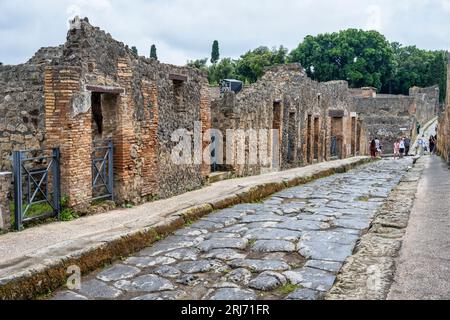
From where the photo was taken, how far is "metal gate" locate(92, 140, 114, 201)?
8.33 m

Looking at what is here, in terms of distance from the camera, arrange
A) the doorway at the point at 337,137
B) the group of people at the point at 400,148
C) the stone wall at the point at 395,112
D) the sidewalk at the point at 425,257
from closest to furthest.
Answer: the sidewalk at the point at 425,257, the doorway at the point at 337,137, the group of people at the point at 400,148, the stone wall at the point at 395,112

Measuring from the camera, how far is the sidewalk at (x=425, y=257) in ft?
12.0

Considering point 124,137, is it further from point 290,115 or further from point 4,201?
point 290,115

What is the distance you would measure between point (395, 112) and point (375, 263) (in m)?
41.6

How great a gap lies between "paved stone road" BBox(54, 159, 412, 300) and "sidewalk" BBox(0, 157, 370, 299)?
161mm

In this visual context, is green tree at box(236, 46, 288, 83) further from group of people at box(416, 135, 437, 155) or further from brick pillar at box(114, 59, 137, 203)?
brick pillar at box(114, 59, 137, 203)

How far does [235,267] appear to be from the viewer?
506 cm

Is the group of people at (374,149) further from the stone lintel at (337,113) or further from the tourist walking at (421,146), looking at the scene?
the tourist walking at (421,146)

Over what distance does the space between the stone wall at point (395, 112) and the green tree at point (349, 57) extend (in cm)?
661

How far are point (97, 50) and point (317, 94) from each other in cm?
1538

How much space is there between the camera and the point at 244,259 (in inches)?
209

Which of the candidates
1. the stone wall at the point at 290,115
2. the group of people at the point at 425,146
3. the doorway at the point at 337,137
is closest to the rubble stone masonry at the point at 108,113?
the stone wall at the point at 290,115

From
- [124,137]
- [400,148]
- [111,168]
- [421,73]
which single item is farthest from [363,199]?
[421,73]

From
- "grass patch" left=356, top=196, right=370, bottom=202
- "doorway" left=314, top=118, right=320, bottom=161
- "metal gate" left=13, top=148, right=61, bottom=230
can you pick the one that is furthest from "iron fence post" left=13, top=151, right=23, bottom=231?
"doorway" left=314, top=118, right=320, bottom=161
